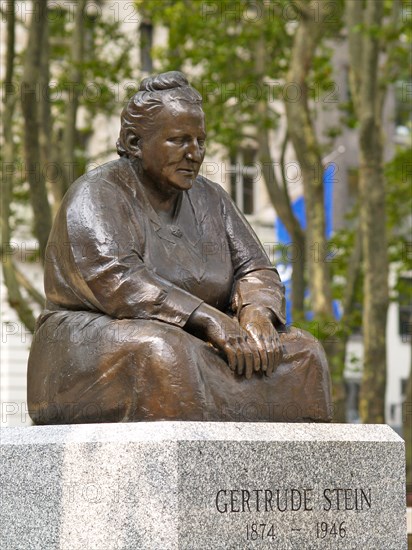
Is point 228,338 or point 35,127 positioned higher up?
point 35,127

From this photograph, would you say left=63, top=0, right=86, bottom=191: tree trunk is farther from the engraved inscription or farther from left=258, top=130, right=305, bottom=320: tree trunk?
the engraved inscription

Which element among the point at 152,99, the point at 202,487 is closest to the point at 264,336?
the point at 202,487

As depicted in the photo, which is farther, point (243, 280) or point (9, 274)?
point (9, 274)

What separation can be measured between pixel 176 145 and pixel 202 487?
6.43 feet

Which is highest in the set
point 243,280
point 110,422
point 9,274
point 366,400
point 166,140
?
point 166,140

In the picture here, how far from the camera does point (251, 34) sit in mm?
18672

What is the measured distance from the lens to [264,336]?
6703mm

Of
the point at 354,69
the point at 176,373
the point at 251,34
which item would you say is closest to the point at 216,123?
the point at 251,34

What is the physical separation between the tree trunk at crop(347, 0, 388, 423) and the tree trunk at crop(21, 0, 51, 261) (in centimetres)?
388

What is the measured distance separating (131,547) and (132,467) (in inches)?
14.5

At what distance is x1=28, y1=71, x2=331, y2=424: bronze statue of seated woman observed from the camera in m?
6.39

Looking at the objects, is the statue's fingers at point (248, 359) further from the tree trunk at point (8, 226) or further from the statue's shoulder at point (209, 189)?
the tree trunk at point (8, 226)

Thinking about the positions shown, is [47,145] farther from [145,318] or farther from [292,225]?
[145,318]

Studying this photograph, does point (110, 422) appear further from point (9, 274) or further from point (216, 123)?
point (216, 123)
